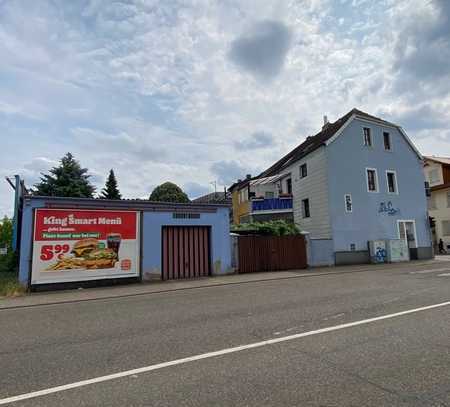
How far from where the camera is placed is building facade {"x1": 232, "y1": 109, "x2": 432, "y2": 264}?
22422 mm

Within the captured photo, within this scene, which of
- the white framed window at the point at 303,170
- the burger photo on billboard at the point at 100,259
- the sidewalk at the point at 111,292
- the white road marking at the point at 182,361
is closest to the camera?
the white road marking at the point at 182,361

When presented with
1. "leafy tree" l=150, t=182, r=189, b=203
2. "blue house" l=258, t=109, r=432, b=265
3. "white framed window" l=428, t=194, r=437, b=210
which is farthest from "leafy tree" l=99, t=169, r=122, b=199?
"white framed window" l=428, t=194, r=437, b=210

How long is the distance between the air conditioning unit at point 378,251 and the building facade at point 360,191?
43cm

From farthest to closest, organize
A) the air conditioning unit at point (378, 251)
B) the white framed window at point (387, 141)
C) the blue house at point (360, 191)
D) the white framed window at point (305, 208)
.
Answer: the white framed window at point (387, 141) < the white framed window at point (305, 208) < the blue house at point (360, 191) < the air conditioning unit at point (378, 251)

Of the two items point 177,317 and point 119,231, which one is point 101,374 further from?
point 119,231

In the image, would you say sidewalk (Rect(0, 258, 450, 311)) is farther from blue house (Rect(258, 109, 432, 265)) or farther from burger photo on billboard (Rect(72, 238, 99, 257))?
blue house (Rect(258, 109, 432, 265))

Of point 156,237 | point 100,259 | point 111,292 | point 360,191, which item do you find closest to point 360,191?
point 360,191

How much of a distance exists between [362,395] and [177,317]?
458cm

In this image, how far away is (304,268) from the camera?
746 inches

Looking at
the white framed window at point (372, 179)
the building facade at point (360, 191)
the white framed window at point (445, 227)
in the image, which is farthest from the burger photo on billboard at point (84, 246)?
the white framed window at point (445, 227)

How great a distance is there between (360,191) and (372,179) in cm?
185

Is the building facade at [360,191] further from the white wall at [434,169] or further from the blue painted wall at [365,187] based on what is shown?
the white wall at [434,169]

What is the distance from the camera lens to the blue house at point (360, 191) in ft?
73.5

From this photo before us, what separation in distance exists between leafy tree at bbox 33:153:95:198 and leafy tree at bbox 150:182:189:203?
37.0 feet
